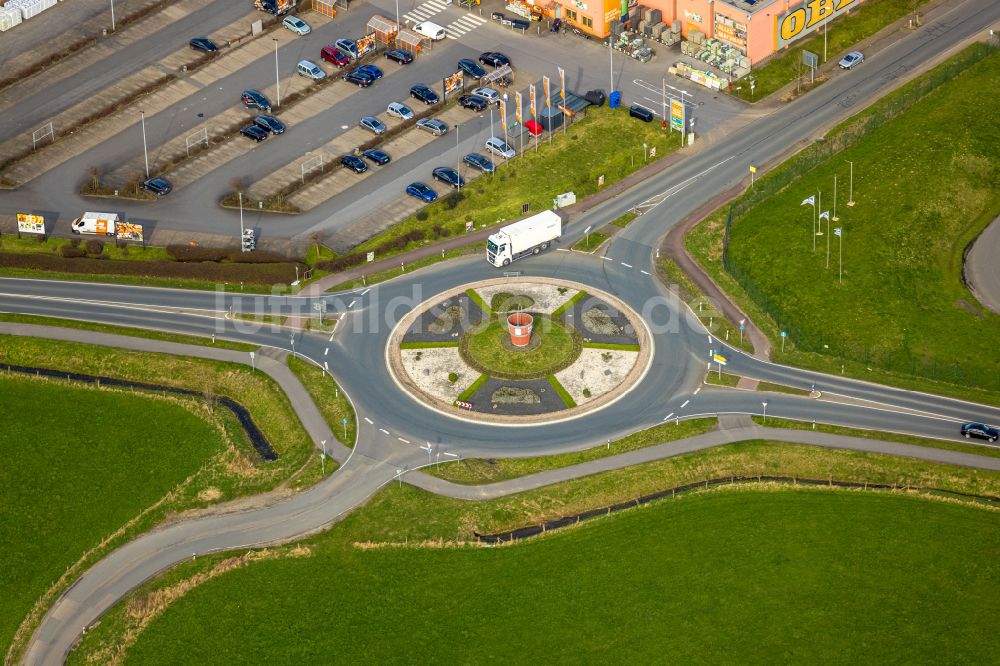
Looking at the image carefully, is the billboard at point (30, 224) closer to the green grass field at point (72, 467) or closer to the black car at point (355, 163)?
the green grass field at point (72, 467)

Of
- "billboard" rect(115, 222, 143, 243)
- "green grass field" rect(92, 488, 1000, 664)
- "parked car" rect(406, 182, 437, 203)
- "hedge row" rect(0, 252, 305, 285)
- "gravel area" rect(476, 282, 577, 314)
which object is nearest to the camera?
"green grass field" rect(92, 488, 1000, 664)

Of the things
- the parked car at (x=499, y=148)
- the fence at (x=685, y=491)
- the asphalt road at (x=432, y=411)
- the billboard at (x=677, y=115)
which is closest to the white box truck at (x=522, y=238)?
the asphalt road at (x=432, y=411)

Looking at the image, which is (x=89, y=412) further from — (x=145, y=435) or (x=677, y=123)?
(x=677, y=123)

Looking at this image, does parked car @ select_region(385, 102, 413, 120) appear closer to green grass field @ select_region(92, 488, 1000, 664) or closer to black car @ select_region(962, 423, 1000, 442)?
green grass field @ select_region(92, 488, 1000, 664)

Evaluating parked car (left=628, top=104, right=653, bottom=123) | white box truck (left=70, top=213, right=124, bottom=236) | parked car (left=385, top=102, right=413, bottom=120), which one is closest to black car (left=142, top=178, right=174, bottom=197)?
white box truck (left=70, top=213, right=124, bottom=236)

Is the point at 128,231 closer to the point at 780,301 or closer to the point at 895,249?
the point at 780,301

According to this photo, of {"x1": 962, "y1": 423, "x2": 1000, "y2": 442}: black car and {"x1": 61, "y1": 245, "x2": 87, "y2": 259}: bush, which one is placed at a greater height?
{"x1": 61, "y1": 245, "x2": 87, "y2": 259}: bush
